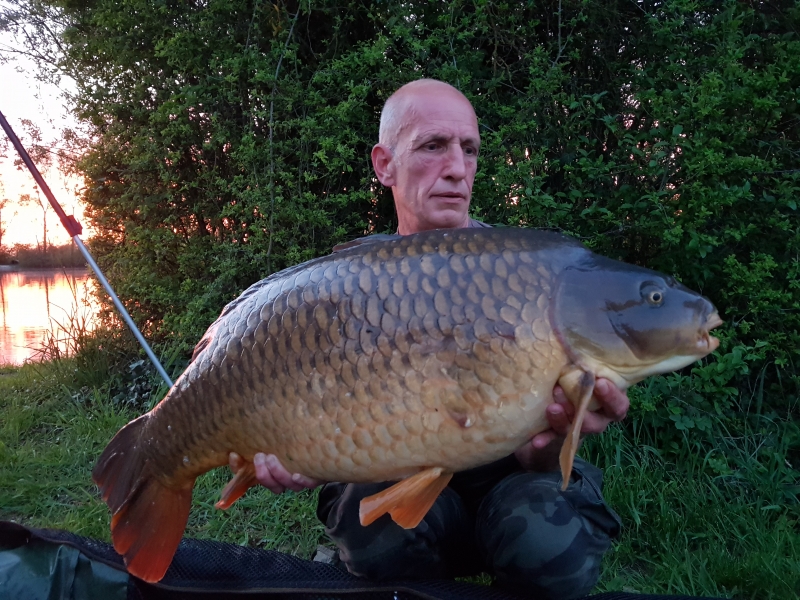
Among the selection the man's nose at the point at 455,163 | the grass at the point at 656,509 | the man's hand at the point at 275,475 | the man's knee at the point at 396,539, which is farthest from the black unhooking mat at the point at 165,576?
the man's nose at the point at 455,163

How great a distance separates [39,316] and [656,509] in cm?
891

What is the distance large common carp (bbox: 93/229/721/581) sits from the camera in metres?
0.99

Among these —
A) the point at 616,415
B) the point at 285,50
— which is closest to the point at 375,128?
the point at 285,50

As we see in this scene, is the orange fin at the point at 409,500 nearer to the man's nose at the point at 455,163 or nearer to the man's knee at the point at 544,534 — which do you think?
the man's knee at the point at 544,534

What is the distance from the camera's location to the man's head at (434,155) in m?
1.66

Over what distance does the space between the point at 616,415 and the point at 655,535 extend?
1190mm

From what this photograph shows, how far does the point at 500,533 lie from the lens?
1291mm

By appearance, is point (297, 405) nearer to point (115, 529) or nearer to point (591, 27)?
point (115, 529)

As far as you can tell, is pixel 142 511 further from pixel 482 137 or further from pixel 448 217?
pixel 482 137

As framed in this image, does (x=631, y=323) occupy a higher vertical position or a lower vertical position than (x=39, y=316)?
higher

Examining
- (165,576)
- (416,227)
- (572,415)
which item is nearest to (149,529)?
(165,576)

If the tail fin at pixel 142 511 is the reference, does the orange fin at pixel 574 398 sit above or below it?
above

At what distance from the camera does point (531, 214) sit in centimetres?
260

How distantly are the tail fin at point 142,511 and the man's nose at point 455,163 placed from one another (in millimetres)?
988
